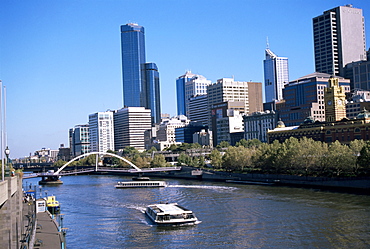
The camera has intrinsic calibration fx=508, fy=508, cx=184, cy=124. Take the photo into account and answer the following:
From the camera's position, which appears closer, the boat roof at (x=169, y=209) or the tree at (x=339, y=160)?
the boat roof at (x=169, y=209)

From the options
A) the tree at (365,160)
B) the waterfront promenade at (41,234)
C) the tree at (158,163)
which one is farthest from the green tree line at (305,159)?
the waterfront promenade at (41,234)

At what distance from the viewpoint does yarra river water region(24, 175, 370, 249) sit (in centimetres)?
4656

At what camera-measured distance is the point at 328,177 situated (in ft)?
299

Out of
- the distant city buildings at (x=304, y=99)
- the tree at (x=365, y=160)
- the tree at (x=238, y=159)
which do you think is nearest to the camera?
the tree at (x=365, y=160)

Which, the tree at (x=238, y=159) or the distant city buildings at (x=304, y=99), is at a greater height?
the distant city buildings at (x=304, y=99)

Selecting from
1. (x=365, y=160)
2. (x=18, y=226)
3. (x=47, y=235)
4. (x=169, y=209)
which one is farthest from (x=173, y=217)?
(x=365, y=160)

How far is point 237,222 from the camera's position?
55719 millimetres

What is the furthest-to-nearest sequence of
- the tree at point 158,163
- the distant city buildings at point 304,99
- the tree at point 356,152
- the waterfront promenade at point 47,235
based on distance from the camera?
the distant city buildings at point 304,99 → the tree at point 158,163 → the tree at point 356,152 → the waterfront promenade at point 47,235

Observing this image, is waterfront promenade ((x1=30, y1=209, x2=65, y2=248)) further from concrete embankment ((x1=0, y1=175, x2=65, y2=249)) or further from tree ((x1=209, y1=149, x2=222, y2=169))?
tree ((x1=209, y1=149, x2=222, y2=169))

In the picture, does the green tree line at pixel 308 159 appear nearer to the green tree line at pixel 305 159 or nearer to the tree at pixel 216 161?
the green tree line at pixel 305 159

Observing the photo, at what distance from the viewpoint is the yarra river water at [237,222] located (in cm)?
4656

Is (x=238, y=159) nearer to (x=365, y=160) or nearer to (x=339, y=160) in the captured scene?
(x=339, y=160)

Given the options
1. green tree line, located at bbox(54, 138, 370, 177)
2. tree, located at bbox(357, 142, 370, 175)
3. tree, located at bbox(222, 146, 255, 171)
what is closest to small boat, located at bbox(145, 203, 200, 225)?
tree, located at bbox(357, 142, 370, 175)

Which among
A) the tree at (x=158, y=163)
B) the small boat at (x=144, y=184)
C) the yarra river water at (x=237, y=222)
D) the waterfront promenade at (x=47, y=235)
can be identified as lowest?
the yarra river water at (x=237, y=222)
